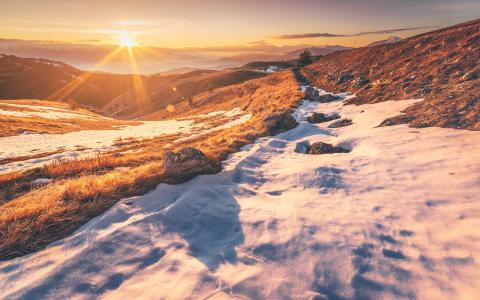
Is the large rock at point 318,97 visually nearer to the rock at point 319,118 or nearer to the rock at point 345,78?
the rock at point 345,78

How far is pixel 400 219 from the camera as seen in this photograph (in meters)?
5.72

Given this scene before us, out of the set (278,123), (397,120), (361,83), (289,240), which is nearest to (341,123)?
(397,120)

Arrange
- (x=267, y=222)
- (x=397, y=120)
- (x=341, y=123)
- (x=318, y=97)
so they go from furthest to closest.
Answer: (x=318, y=97)
(x=341, y=123)
(x=397, y=120)
(x=267, y=222)

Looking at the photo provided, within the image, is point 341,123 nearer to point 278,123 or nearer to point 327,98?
point 278,123

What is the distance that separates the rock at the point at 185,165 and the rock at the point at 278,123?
7.02m

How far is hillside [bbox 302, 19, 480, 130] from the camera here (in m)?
11.3

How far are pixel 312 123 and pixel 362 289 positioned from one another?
13.3 m

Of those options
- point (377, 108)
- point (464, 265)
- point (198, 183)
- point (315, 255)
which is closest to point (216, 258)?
point (315, 255)

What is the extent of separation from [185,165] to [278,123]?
8.52 meters

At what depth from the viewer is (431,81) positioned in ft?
56.1

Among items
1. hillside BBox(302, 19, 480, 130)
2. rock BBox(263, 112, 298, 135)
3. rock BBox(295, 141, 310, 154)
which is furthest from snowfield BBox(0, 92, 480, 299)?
rock BBox(263, 112, 298, 135)

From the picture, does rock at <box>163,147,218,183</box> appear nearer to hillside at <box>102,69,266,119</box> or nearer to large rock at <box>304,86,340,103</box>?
large rock at <box>304,86,340,103</box>

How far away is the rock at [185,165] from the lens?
7957 millimetres

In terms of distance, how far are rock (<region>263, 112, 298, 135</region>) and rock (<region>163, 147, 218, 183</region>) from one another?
23.0 feet
